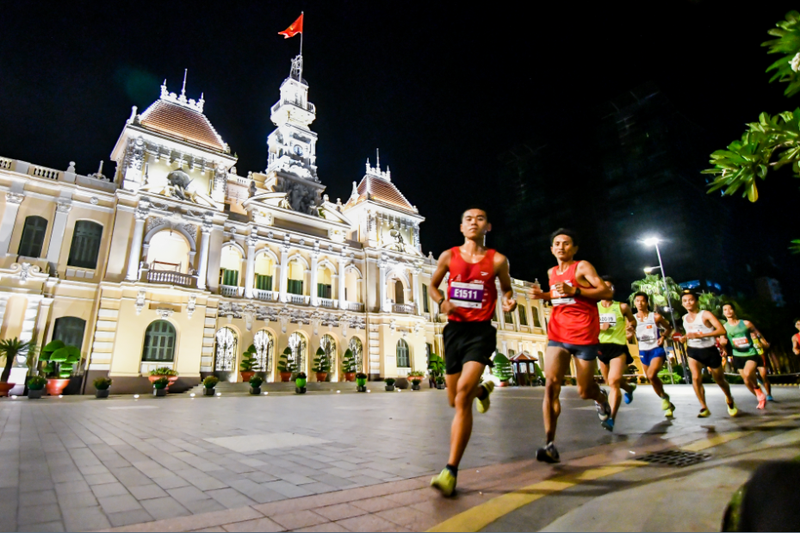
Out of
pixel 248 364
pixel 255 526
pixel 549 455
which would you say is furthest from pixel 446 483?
pixel 248 364

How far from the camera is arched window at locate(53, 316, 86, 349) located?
772 inches

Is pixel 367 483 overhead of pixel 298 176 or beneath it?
beneath

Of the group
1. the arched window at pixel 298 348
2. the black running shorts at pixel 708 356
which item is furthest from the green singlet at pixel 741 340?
the arched window at pixel 298 348

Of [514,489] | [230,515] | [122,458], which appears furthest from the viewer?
[122,458]

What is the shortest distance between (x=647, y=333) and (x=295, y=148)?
1193 inches

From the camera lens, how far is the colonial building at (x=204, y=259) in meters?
19.8

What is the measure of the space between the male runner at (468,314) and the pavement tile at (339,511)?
610 millimetres

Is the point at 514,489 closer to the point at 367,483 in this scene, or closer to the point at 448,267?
the point at 367,483

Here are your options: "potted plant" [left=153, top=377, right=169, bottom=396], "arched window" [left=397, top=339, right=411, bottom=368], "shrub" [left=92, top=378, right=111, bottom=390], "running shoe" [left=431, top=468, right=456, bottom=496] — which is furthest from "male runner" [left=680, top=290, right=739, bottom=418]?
"arched window" [left=397, top=339, right=411, bottom=368]

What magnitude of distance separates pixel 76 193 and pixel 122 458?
23.0 meters

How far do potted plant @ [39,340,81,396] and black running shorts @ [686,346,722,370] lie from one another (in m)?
21.8

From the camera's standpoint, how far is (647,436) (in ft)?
15.9

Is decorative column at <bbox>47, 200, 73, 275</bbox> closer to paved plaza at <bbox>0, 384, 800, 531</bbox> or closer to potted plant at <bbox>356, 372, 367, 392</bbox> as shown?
potted plant at <bbox>356, 372, 367, 392</bbox>

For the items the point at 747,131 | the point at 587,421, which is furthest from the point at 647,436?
the point at 747,131
